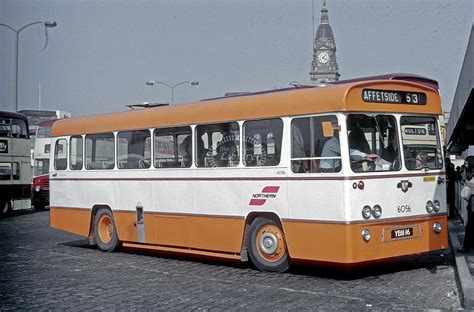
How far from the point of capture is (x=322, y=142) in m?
10.5

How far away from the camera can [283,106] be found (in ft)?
36.5

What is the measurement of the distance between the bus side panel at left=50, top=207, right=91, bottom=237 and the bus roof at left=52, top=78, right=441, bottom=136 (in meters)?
2.03

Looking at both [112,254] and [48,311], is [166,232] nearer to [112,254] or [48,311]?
[112,254]

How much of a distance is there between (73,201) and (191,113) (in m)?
4.28

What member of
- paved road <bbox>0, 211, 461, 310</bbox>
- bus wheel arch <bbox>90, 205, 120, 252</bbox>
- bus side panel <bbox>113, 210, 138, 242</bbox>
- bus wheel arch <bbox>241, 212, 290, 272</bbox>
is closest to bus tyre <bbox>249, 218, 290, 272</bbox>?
bus wheel arch <bbox>241, 212, 290, 272</bbox>

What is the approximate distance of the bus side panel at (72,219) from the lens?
50.8 ft

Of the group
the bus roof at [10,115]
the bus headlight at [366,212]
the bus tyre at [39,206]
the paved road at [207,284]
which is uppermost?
Answer: the bus roof at [10,115]

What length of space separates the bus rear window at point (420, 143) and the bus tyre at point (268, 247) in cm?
217

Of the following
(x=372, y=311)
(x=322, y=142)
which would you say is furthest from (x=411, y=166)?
(x=372, y=311)

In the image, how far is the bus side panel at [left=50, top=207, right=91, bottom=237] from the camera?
15477 millimetres

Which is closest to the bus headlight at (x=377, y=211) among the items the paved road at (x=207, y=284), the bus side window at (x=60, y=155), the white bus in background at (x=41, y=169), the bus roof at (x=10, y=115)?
the paved road at (x=207, y=284)

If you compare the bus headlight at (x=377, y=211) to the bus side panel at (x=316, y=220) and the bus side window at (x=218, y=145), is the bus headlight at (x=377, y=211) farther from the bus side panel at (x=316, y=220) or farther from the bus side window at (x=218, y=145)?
the bus side window at (x=218, y=145)

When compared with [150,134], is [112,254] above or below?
below

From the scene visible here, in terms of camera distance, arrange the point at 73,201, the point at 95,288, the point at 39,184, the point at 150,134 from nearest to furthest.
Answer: the point at 95,288 → the point at 150,134 → the point at 73,201 → the point at 39,184
